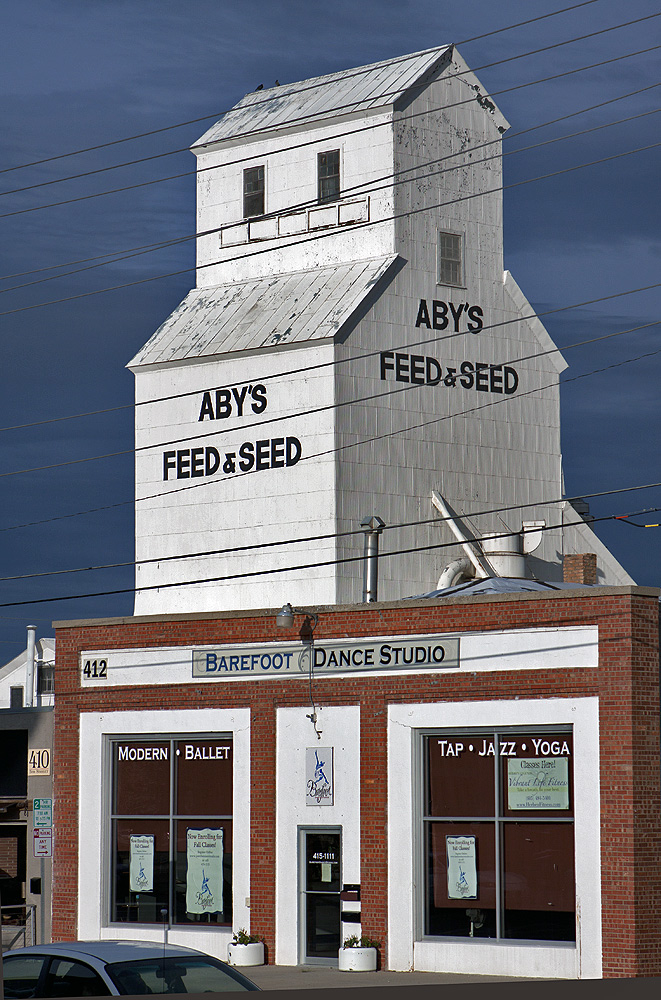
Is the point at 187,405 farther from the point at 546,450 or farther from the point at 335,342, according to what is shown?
the point at 546,450

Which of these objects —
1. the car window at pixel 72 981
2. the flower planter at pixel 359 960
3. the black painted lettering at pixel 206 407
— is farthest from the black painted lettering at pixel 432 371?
the car window at pixel 72 981

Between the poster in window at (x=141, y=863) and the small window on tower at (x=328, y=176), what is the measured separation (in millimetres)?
15463

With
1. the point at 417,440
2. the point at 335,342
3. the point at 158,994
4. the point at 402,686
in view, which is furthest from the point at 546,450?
the point at 158,994

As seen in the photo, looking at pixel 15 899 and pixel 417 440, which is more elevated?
pixel 417 440

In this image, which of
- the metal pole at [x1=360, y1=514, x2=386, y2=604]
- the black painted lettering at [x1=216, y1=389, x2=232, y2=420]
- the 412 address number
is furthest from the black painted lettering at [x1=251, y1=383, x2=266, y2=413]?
the 412 address number

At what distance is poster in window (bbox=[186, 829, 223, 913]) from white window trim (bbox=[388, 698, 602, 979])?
3610 mm

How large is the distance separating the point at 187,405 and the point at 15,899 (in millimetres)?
11903

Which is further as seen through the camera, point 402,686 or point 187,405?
point 187,405

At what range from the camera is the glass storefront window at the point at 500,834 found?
22969 mm

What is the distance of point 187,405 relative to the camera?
111ft

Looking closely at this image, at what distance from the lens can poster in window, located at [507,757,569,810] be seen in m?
23.1

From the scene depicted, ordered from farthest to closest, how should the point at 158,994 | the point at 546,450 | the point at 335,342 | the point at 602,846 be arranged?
the point at 546,450 → the point at 335,342 → the point at 602,846 → the point at 158,994

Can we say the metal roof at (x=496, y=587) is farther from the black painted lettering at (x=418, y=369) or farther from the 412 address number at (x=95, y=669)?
the black painted lettering at (x=418, y=369)

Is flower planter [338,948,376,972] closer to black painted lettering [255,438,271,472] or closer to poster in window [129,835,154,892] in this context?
poster in window [129,835,154,892]
